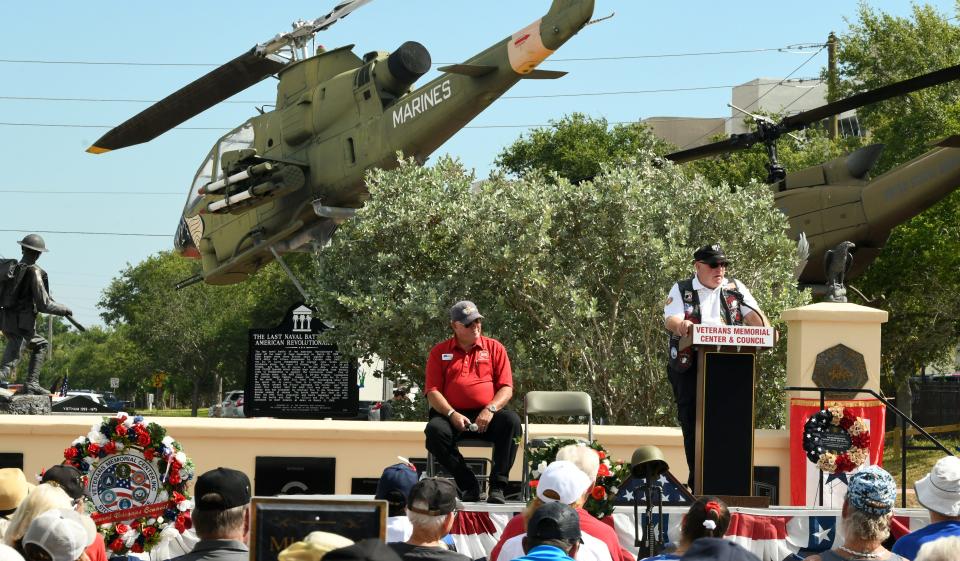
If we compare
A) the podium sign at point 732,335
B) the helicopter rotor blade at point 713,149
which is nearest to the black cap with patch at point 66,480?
the podium sign at point 732,335

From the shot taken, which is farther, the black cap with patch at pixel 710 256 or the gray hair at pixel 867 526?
the black cap with patch at pixel 710 256

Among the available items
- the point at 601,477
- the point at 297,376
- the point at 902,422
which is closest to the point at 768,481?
the point at 902,422

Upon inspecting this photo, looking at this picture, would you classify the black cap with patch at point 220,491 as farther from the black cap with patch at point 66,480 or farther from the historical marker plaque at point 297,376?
the historical marker plaque at point 297,376

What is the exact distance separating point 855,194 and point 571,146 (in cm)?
3071

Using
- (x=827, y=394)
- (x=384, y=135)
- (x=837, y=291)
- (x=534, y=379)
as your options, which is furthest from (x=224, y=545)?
(x=384, y=135)

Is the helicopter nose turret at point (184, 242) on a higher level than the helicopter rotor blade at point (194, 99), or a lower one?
lower

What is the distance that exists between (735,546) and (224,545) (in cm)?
171

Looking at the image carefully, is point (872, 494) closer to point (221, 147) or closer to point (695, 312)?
point (695, 312)

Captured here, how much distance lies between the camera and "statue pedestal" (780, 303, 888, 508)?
1073cm

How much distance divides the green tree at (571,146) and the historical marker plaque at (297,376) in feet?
118

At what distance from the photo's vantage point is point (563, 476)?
5.55 meters

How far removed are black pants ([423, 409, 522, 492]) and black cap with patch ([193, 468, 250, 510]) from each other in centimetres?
431

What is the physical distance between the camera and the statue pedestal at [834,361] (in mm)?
10734

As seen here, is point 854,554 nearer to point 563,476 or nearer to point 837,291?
point 563,476
